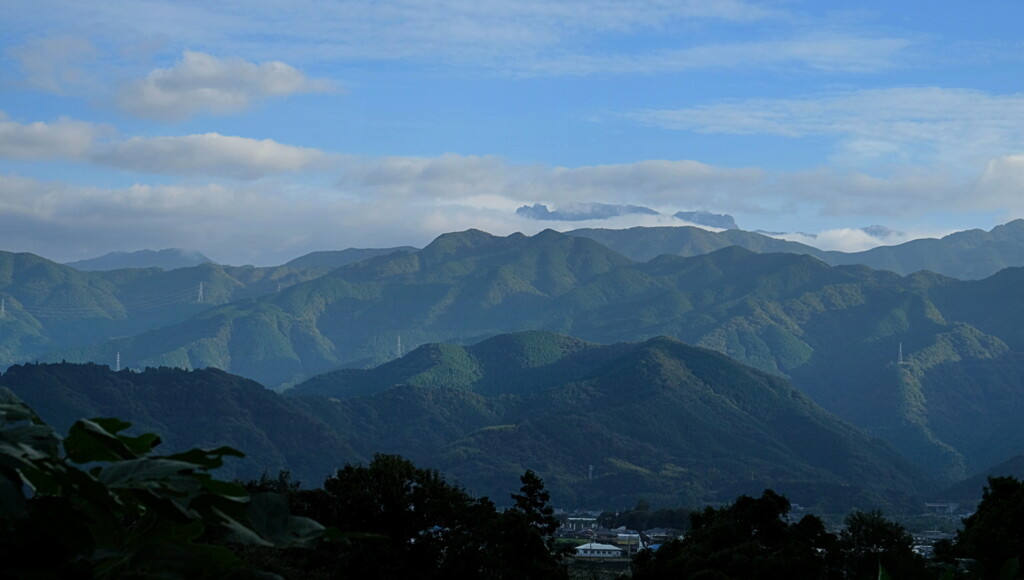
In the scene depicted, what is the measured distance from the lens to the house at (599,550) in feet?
436

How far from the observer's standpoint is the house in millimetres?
132875

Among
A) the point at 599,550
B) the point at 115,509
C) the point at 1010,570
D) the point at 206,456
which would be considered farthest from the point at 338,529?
the point at 599,550

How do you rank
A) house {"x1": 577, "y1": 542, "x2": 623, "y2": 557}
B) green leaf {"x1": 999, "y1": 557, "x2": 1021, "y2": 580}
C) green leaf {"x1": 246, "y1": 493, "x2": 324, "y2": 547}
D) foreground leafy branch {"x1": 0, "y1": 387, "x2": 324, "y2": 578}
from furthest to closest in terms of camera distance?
1. house {"x1": 577, "y1": 542, "x2": 623, "y2": 557}
2. green leaf {"x1": 999, "y1": 557, "x2": 1021, "y2": 580}
3. green leaf {"x1": 246, "y1": 493, "x2": 324, "y2": 547}
4. foreground leafy branch {"x1": 0, "y1": 387, "x2": 324, "y2": 578}

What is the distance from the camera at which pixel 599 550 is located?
5300 inches

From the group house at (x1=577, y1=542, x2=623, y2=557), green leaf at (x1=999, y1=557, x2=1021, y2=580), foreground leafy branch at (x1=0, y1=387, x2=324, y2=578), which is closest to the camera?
foreground leafy branch at (x1=0, y1=387, x2=324, y2=578)

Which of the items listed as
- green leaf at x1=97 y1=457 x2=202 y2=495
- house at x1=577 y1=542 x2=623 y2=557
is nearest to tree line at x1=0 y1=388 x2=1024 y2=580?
green leaf at x1=97 y1=457 x2=202 y2=495

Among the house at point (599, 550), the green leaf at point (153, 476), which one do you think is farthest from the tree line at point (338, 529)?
the house at point (599, 550)

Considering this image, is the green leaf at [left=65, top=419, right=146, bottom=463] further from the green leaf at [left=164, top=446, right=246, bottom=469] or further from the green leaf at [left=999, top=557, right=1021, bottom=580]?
the green leaf at [left=999, top=557, right=1021, bottom=580]

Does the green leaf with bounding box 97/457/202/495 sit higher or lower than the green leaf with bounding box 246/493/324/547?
higher

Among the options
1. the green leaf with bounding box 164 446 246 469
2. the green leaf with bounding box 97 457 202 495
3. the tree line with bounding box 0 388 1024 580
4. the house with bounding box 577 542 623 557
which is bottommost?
the house with bounding box 577 542 623 557

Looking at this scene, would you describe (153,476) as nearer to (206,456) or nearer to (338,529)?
(206,456)

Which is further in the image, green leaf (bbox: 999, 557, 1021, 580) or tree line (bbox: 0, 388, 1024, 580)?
green leaf (bbox: 999, 557, 1021, 580)

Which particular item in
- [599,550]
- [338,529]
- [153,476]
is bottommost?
[599,550]

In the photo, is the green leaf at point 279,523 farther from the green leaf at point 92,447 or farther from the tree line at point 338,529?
the green leaf at point 92,447
